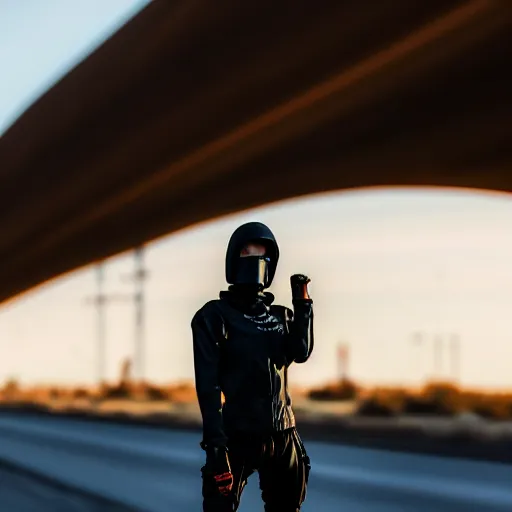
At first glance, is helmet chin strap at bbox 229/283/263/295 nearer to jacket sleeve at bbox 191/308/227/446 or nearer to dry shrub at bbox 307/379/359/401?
jacket sleeve at bbox 191/308/227/446

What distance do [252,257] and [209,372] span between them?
57 centimetres

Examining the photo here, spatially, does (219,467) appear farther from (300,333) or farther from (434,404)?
(434,404)

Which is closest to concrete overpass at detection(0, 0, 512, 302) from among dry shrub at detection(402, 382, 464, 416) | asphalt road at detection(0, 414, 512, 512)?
asphalt road at detection(0, 414, 512, 512)

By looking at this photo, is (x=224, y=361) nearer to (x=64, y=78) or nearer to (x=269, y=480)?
(x=269, y=480)

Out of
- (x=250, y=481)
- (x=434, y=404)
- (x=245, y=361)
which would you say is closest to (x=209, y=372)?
(x=245, y=361)

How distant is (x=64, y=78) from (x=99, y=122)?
2060 mm

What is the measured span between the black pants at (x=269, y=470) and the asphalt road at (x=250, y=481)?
665 centimetres

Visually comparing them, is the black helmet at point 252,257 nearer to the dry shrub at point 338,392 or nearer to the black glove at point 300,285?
the black glove at point 300,285

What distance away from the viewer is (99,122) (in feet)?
75.1

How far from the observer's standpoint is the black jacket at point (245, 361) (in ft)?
18.1

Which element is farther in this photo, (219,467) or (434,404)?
(434,404)

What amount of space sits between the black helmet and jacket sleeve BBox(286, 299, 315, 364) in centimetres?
20

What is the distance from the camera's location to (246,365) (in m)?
5.53

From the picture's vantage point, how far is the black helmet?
556cm
